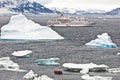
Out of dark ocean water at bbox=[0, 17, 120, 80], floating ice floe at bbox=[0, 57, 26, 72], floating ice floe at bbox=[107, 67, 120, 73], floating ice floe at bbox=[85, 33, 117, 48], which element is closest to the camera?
dark ocean water at bbox=[0, 17, 120, 80]

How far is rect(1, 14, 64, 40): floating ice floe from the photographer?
96.7m

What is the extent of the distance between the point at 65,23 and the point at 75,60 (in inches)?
4614

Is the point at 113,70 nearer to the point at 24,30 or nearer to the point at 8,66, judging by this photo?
the point at 8,66

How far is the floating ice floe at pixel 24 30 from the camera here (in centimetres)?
9669

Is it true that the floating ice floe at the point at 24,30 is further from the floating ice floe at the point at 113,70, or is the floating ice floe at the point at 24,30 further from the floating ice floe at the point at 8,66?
the floating ice floe at the point at 113,70

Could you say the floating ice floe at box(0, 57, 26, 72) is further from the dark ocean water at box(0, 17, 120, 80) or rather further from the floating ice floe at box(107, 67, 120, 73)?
the floating ice floe at box(107, 67, 120, 73)

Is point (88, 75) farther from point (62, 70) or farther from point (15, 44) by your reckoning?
point (15, 44)

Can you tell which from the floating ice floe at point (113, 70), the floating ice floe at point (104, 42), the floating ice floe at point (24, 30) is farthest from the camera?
the floating ice floe at point (24, 30)

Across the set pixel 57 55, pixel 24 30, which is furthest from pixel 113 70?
pixel 24 30

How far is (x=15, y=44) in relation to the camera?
90.9m

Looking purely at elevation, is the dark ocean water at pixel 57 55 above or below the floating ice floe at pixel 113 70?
below

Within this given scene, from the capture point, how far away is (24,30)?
318 feet

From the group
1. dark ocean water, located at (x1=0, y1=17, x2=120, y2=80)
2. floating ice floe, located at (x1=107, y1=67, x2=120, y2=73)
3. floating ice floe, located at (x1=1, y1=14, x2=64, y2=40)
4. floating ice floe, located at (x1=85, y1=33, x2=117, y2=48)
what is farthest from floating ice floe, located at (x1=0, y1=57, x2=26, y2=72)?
floating ice floe, located at (x1=1, y1=14, x2=64, y2=40)

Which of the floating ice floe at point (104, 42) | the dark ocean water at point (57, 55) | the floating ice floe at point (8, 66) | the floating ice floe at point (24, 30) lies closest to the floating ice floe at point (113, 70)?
the dark ocean water at point (57, 55)
